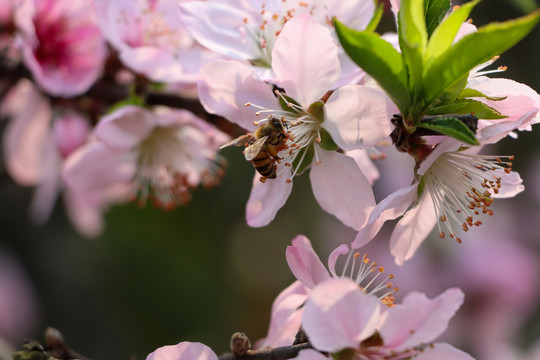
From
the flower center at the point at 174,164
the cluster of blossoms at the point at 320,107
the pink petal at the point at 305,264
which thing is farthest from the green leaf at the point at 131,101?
the pink petal at the point at 305,264

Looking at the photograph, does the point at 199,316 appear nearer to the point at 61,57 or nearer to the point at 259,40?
the point at 61,57

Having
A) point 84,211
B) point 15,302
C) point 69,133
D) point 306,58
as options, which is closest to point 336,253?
point 306,58

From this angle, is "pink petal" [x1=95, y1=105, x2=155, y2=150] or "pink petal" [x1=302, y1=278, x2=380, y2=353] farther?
"pink petal" [x1=95, y1=105, x2=155, y2=150]

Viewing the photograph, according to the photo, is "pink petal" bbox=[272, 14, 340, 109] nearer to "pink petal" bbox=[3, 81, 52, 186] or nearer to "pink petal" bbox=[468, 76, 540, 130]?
"pink petal" bbox=[468, 76, 540, 130]

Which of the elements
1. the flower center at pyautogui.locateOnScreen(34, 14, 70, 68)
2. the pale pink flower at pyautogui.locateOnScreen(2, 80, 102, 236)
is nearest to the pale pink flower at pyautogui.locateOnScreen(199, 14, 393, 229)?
the flower center at pyautogui.locateOnScreen(34, 14, 70, 68)

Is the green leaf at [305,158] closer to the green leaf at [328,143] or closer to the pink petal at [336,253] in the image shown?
the green leaf at [328,143]

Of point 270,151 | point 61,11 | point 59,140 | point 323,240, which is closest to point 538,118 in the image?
point 270,151

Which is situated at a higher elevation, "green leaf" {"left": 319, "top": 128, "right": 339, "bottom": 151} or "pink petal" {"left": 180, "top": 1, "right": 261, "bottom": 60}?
"pink petal" {"left": 180, "top": 1, "right": 261, "bottom": 60}
